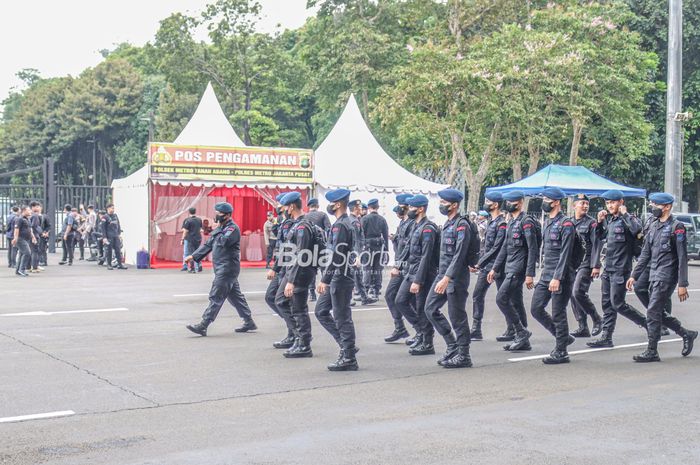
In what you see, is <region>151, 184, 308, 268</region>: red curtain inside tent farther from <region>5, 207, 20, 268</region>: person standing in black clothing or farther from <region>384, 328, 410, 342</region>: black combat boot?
<region>384, 328, 410, 342</region>: black combat boot

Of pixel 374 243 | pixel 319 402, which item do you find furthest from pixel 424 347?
pixel 374 243

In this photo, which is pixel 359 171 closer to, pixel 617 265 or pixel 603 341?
pixel 617 265

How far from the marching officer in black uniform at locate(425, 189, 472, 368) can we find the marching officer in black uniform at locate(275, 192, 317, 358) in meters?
1.35

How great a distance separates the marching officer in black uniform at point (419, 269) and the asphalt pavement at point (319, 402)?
0.39 m

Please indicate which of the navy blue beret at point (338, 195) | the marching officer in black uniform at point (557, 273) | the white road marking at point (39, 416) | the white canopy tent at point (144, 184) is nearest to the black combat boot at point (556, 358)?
the marching officer in black uniform at point (557, 273)

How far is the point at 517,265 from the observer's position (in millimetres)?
10344

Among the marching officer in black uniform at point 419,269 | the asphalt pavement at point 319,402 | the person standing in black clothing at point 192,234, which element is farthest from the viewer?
the person standing in black clothing at point 192,234

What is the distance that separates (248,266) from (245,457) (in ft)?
66.4

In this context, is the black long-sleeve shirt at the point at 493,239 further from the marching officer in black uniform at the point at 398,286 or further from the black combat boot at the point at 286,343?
the black combat boot at the point at 286,343

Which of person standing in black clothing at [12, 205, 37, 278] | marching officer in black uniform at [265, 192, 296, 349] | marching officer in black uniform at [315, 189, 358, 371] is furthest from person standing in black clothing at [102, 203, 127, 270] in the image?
marching officer in black uniform at [315, 189, 358, 371]

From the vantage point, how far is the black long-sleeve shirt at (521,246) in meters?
Result: 10.3

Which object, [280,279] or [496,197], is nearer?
[280,279]

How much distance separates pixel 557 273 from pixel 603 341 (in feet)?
5.32

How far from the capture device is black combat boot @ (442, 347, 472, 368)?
360 inches
